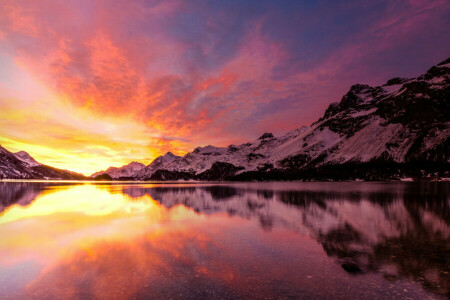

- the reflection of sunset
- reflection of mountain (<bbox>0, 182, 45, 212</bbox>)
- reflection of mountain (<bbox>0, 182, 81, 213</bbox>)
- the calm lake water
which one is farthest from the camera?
reflection of mountain (<bbox>0, 182, 45, 212</bbox>)

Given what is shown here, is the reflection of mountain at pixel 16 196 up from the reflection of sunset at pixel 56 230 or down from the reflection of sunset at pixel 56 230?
up

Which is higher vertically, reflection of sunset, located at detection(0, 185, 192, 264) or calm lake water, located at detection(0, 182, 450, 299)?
reflection of sunset, located at detection(0, 185, 192, 264)

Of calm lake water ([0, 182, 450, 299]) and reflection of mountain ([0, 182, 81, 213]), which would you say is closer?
calm lake water ([0, 182, 450, 299])

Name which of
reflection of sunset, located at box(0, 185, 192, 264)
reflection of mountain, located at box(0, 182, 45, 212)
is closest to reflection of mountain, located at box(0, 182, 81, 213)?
reflection of mountain, located at box(0, 182, 45, 212)

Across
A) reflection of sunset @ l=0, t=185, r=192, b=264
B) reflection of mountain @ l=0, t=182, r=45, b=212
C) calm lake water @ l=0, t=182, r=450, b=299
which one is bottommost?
calm lake water @ l=0, t=182, r=450, b=299

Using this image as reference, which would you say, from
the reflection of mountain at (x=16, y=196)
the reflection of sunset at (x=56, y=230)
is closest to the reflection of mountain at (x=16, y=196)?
the reflection of mountain at (x=16, y=196)

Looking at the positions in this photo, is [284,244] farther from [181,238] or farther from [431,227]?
[431,227]

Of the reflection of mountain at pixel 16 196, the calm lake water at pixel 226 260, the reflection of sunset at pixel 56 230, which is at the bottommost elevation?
the calm lake water at pixel 226 260

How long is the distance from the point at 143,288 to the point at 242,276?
5.31 metres

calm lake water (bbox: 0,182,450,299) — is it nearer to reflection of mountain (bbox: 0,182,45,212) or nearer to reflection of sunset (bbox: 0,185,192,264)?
reflection of sunset (bbox: 0,185,192,264)

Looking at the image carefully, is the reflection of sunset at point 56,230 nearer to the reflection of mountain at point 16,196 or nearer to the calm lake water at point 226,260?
the calm lake water at point 226,260

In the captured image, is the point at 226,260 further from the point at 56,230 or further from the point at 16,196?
the point at 16,196

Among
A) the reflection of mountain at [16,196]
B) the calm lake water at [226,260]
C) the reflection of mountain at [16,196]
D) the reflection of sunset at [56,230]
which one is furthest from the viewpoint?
the reflection of mountain at [16,196]

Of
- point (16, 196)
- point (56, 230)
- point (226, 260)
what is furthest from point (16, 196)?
point (226, 260)
